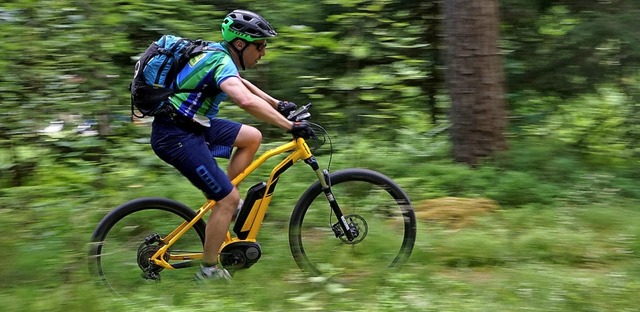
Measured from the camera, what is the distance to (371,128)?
9016 millimetres

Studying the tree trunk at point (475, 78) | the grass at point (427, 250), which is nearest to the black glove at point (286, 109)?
the grass at point (427, 250)

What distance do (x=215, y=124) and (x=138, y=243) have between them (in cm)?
103

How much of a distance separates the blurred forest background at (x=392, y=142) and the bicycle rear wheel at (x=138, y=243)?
21 centimetres

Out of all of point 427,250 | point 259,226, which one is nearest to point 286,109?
point 259,226

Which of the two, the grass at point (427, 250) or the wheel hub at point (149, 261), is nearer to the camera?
the grass at point (427, 250)

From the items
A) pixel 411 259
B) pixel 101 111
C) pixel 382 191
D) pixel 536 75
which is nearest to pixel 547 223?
pixel 411 259

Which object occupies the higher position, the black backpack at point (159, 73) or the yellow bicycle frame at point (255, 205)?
the black backpack at point (159, 73)

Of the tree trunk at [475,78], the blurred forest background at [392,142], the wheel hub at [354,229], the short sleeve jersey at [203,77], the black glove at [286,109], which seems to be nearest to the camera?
the short sleeve jersey at [203,77]

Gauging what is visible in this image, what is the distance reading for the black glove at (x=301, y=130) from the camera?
15.0 ft

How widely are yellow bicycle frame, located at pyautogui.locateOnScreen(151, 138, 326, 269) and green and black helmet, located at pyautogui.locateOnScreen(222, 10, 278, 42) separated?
77 centimetres

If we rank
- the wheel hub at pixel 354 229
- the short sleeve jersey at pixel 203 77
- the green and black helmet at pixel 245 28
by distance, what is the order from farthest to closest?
the wheel hub at pixel 354 229 < the green and black helmet at pixel 245 28 < the short sleeve jersey at pixel 203 77

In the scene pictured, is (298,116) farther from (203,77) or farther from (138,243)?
(138,243)

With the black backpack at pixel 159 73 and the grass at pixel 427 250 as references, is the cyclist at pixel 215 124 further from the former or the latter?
Result: the grass at pixel 427 250

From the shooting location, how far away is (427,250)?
524 centimetres
